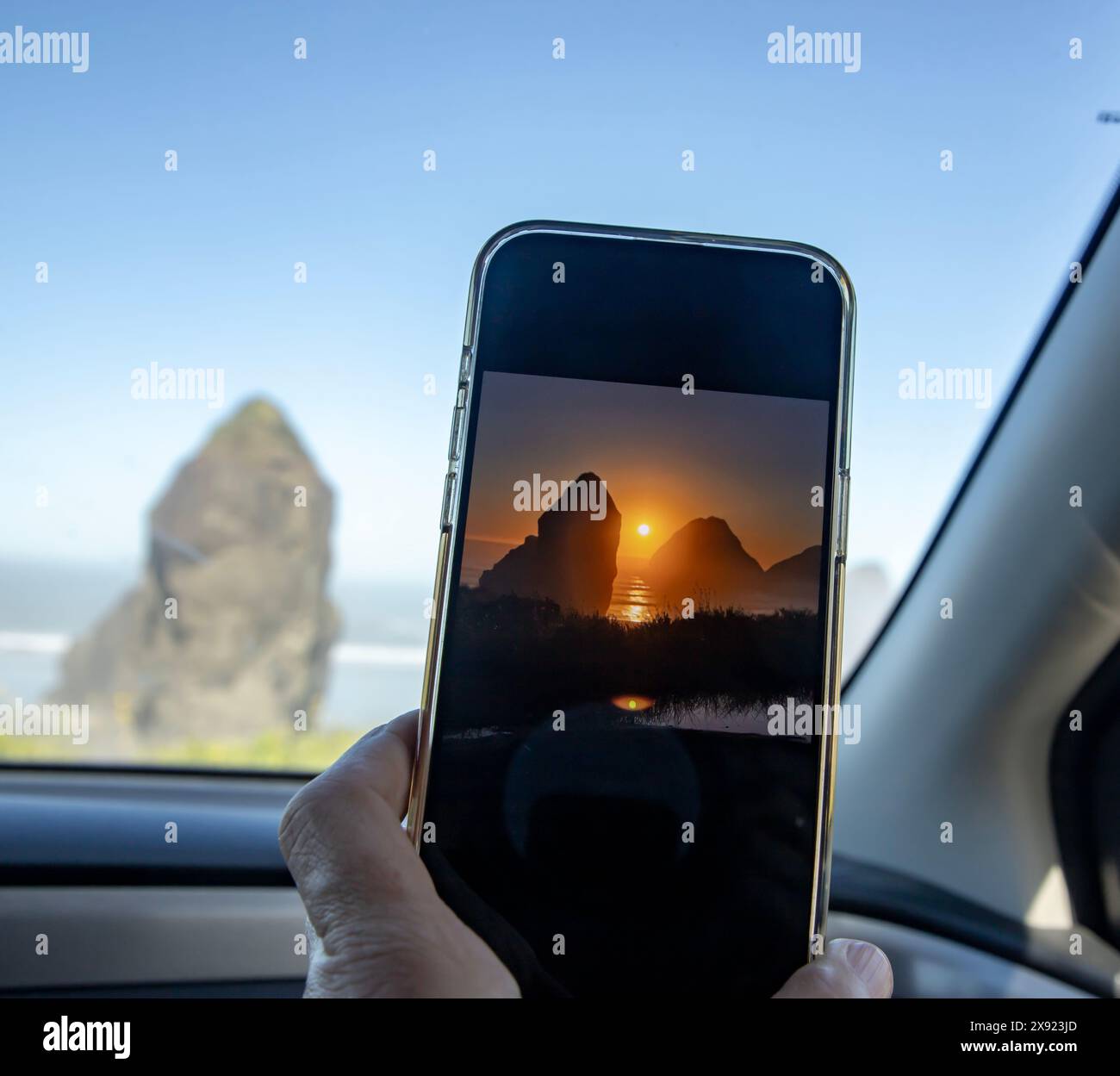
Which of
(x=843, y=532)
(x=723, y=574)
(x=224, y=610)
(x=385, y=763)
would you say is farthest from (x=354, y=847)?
(x=224, y=610)

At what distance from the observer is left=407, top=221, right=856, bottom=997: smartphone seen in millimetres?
793

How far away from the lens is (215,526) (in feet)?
8.79

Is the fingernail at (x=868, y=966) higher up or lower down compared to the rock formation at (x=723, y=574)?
lower down

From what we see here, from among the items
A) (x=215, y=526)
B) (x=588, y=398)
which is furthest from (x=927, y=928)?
(x=215, y=526)

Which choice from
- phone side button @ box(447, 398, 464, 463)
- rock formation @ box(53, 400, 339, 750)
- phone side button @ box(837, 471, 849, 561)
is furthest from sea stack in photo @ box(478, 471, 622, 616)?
rock formation @ box(53, 400, 339, 750)

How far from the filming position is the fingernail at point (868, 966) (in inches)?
29.2

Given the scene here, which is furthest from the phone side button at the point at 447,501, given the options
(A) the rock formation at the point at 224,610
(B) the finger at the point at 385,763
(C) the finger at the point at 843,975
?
(A) the rock formation at the point at 224,610

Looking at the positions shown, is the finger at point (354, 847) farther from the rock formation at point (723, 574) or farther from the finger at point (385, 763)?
the rock formation at point (723, 574)

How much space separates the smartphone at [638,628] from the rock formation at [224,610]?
926 millimetres

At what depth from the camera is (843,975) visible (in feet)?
2.42

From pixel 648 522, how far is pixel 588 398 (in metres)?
0.14

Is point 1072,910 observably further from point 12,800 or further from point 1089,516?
point 12,800

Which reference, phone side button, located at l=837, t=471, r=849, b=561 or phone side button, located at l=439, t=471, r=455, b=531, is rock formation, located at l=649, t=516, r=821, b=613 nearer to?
phone side button, located at l=837, t=471, r=849, b=561

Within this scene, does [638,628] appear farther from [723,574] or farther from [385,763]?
[385,763]
